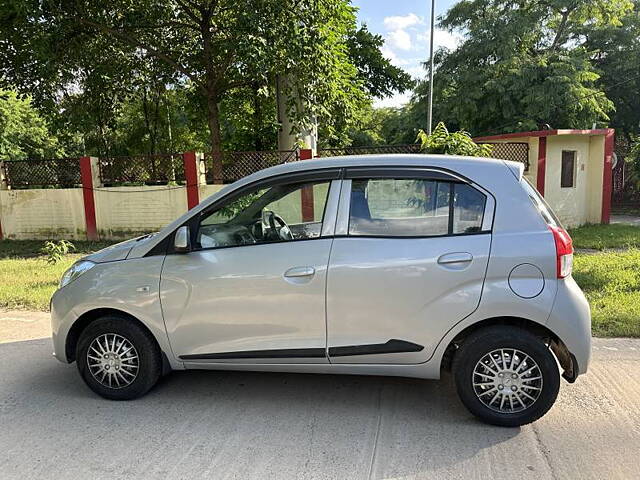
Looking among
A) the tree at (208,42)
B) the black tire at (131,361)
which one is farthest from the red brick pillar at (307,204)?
the tree at (208,42)

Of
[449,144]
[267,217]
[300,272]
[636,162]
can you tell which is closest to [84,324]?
[267,217]

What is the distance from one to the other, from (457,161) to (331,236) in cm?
99

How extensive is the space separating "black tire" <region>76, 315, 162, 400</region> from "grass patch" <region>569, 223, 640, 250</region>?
8775mm

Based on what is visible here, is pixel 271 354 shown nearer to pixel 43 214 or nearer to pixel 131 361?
pixel 131 361

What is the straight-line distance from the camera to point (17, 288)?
24.1ft

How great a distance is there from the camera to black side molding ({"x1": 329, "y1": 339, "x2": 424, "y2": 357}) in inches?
129

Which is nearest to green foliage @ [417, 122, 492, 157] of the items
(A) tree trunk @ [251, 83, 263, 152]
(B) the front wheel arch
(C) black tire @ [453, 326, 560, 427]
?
(C) black tire @ [453, 326, 560, 427]

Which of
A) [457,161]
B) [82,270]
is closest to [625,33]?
[457,161]

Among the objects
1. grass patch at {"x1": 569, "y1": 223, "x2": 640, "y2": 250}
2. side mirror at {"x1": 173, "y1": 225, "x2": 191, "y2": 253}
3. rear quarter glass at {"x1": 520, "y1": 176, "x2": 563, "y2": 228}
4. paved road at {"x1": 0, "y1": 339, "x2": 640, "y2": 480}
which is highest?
rear quarter glass at {"x1": 520, "y1": 176, "x2": 563, "y2": 228}

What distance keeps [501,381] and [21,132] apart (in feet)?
76.0

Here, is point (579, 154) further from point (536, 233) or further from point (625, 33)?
point (625, 33)

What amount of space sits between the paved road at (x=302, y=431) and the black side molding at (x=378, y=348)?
1.57ft

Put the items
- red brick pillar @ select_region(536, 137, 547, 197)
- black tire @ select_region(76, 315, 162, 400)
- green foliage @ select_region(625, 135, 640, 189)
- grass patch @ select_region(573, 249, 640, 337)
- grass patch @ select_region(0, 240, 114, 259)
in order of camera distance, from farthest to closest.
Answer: green foliage @ select_region(625, 135, 640, 189), red brick pillar @ select_region(536, 137, 547, 197), grass patch @ select_region(0, 240, 114, 259), grass patch @ select_region(573, 249, 640, 337), black tire @ select_region(76, 315, 162, 400)

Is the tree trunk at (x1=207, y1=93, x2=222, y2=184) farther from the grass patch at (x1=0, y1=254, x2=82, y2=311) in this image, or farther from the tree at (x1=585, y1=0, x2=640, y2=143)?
the tree at (x1=585, y1=0, x2=640, y2=143)
